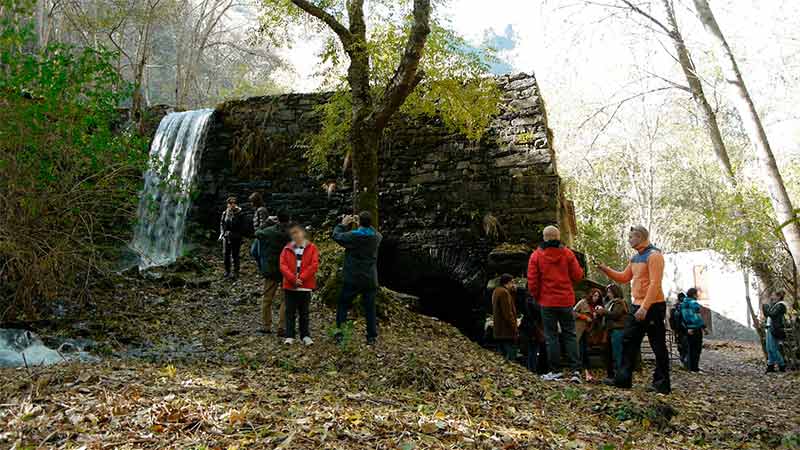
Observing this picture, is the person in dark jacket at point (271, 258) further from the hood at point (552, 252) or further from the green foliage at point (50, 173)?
the hood at point (552, 252)

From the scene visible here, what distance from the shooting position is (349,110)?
35.5ft

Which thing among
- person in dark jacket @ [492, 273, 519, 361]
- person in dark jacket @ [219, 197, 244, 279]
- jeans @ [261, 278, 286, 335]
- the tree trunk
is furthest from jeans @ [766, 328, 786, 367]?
person in dark jacket @ [219, 197, 244, 279]

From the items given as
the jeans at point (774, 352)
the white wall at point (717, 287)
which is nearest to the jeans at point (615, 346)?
the jeans at point (774, 352)

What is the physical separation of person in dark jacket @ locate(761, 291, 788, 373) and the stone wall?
13.8 ft

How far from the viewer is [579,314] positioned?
325 inches

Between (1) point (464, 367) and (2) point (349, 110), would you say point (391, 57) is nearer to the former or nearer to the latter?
(2) point (349, 110)

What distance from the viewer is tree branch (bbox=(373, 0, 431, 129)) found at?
27.2 ft

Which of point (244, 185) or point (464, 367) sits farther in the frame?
point (244, 185)

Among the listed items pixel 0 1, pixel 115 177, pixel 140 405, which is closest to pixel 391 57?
pixel 115 177

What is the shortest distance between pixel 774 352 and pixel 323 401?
10263mm

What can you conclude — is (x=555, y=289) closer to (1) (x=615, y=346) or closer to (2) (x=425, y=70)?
(1) (x=615, y=346)

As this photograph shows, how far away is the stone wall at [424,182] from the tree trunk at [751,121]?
3310mm

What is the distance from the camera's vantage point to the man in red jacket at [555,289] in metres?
6.56

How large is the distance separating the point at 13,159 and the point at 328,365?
13.6 ft
